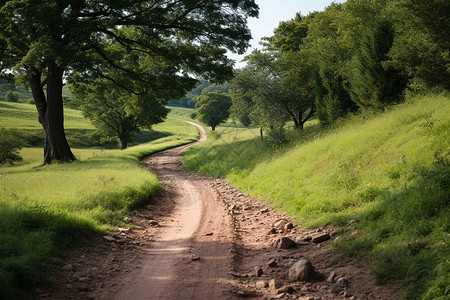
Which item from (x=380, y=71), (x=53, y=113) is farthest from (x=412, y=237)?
(x=53, y=113)

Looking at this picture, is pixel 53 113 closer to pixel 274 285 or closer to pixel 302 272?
pixel 274 285

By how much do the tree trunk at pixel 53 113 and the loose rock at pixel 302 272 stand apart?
56.3 feet

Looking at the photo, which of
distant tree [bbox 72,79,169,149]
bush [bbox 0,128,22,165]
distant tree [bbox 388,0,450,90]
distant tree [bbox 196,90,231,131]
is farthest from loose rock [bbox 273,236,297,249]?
distant tree [bbox 196,90,231,131]

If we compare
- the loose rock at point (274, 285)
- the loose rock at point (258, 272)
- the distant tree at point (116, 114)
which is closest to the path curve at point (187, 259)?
the loose rock at point (258, 272)

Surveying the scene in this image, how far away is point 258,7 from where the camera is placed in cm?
1517

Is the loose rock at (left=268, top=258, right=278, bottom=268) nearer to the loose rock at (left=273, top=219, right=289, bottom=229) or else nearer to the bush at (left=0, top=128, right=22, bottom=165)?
the loose rock at (left=273, top=219, right=289, bottom=229)

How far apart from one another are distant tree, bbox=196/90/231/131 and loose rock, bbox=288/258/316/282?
2792 inches

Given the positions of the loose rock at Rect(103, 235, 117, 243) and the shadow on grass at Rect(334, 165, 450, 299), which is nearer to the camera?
the shadow on grass at Rect(334, 165, 450, 299)

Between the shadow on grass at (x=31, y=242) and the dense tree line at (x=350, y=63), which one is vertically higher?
the dense tree line at (x=350, y=63)

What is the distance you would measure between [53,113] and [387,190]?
59.9 feet

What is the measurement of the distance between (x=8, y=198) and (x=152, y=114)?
30.7 metres

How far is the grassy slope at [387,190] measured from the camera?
13.3 ft

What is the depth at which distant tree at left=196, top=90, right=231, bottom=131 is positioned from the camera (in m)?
74.8

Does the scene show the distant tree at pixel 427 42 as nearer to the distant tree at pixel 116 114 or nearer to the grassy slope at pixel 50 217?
the grassy slope at pixel 50 217
